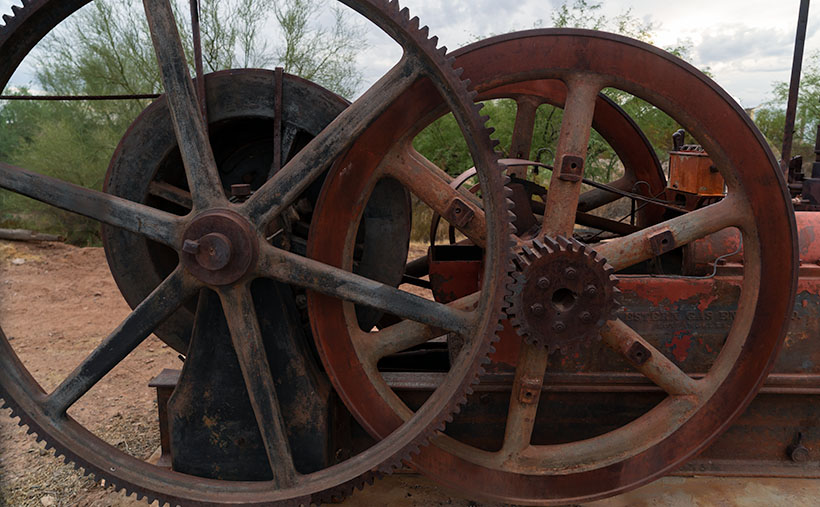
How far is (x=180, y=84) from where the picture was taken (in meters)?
2.05

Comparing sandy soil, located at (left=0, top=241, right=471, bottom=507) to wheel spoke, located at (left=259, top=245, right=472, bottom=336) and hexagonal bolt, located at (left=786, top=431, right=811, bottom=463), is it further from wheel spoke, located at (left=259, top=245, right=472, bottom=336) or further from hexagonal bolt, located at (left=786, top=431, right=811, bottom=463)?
hexagonal bolt, located at (left=786, top=431, right=811, bottom=463)

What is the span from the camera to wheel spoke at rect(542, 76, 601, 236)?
88.5 inches

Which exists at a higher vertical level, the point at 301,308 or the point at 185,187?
the point at 185,187

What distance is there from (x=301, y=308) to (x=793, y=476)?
226 cm

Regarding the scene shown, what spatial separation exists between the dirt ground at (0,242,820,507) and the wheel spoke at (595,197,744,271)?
1.17m

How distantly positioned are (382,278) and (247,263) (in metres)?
0.71

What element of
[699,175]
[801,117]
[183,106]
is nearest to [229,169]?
[183,106]

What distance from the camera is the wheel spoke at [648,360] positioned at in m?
2.30

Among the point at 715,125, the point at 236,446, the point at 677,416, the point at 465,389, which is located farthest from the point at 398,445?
the point at 715,125

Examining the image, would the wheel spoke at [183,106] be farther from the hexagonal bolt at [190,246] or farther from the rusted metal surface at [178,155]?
the rusted metal surface at [178,155]

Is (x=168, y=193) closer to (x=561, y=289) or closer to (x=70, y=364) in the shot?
(x=561, y=289)

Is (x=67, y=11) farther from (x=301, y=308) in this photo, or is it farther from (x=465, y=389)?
(x=465, y=389)

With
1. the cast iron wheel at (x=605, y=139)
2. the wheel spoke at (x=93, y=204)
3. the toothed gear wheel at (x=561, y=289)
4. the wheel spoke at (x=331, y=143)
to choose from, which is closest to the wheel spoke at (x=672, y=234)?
the toothed gear wheel at (x=561, y=289)

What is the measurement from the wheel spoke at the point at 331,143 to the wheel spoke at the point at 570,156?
0.67 m
